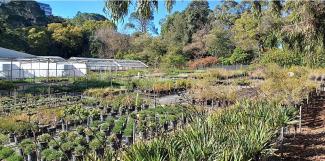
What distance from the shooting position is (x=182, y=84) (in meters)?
22.9

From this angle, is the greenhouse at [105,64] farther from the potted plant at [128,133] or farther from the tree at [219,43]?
the potted plant at [128,133]

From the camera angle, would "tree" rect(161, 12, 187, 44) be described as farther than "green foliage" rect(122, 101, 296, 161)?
Yes

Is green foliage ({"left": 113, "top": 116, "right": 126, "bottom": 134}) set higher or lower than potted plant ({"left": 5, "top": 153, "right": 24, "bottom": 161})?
higher

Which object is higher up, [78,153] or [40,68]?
[40,68]

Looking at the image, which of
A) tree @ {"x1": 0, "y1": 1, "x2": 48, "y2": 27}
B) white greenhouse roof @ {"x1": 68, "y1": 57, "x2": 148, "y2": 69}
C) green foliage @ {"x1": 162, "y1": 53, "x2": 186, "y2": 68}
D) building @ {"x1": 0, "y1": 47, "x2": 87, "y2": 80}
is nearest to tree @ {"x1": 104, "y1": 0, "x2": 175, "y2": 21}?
building @ {"x1": 0, "y1": 47, "x2": 87, "y2": 80}

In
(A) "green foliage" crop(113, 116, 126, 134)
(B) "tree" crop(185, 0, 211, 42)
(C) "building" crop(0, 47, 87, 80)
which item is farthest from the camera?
(B) "tree" crop(185, 0, 211, 42)

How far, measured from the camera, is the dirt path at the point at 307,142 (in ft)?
24.2

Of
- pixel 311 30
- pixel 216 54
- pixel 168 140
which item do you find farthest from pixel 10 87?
pixel 216 54

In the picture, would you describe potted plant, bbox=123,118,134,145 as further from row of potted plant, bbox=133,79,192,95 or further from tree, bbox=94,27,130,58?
Result: tree, bbox=94,27,130,58

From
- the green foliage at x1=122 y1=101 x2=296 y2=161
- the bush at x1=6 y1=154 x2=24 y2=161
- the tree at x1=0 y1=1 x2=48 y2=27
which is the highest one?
the tree at x1=0 y1=1 x2=48 y2=27

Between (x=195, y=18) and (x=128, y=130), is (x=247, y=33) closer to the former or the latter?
(x=195, y=18)

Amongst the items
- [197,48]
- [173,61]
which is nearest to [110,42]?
[197,48]

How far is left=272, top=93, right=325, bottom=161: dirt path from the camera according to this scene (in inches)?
290

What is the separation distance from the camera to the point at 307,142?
855cm
